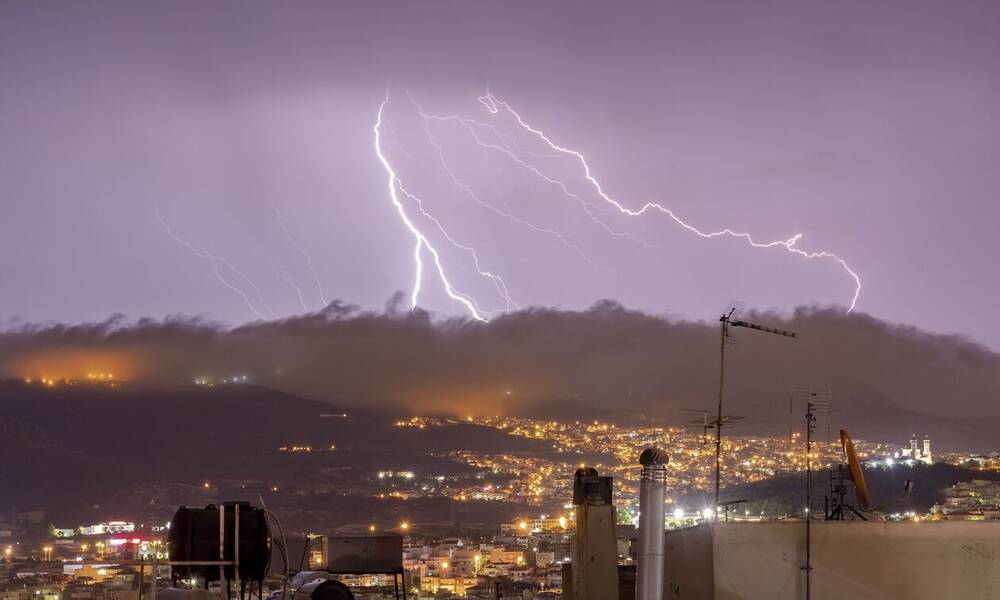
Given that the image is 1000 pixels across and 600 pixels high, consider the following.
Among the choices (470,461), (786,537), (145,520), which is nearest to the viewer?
(786,537)

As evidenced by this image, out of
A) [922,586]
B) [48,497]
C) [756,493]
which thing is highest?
[922,586]

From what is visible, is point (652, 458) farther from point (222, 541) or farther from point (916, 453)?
point (916, 453)

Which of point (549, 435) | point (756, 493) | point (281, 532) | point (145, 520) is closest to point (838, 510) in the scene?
point (281, 532)

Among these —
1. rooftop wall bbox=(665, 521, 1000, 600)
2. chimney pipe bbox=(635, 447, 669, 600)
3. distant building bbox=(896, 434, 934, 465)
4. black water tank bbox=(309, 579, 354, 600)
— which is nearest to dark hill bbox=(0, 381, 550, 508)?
distant building bbox=(896, 434, 934, 465)

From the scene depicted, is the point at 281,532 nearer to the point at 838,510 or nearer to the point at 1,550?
the point at 838,510

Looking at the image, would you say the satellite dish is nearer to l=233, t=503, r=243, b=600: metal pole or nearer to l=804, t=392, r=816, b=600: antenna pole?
l=804, t=392, r=816, b=600: antenna pole
